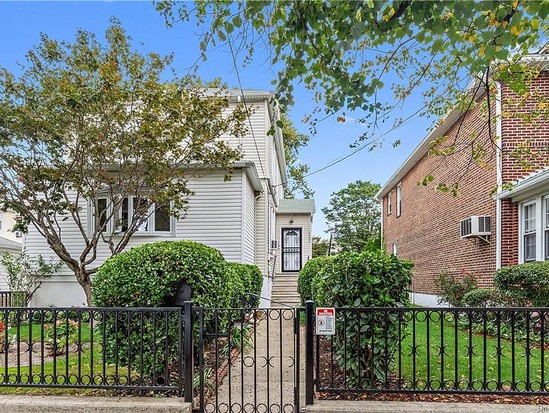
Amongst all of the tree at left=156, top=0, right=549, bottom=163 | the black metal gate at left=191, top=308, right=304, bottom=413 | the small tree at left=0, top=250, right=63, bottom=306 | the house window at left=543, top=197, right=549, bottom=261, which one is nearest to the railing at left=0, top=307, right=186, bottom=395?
the black metal gate at left=191, top=308, right=304, bottom=413

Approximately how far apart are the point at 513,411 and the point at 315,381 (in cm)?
183

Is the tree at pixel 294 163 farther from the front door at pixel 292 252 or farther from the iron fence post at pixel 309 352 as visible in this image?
the iron fence post at pixel 309 352

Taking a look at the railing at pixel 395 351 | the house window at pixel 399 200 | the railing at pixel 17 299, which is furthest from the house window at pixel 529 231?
the railing at pixel 17 299

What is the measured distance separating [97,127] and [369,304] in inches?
300

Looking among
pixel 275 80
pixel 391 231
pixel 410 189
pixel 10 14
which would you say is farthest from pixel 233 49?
pixel 391 231

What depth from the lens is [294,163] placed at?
101 feet

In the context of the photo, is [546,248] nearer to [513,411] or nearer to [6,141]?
[513,411]

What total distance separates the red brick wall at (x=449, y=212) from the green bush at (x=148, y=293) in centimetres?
479

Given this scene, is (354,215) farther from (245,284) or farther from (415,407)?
(415,407)

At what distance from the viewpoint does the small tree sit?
1127 cm

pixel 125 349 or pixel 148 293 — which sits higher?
pixel 148 293

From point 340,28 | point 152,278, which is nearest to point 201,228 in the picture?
point 152,278

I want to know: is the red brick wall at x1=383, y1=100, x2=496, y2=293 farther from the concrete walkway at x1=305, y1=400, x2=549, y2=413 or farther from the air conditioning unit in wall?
the concrete walkway at x1=305, y1=400, x2=549, y2=413

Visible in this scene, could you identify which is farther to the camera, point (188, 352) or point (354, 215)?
point (354, 215)
